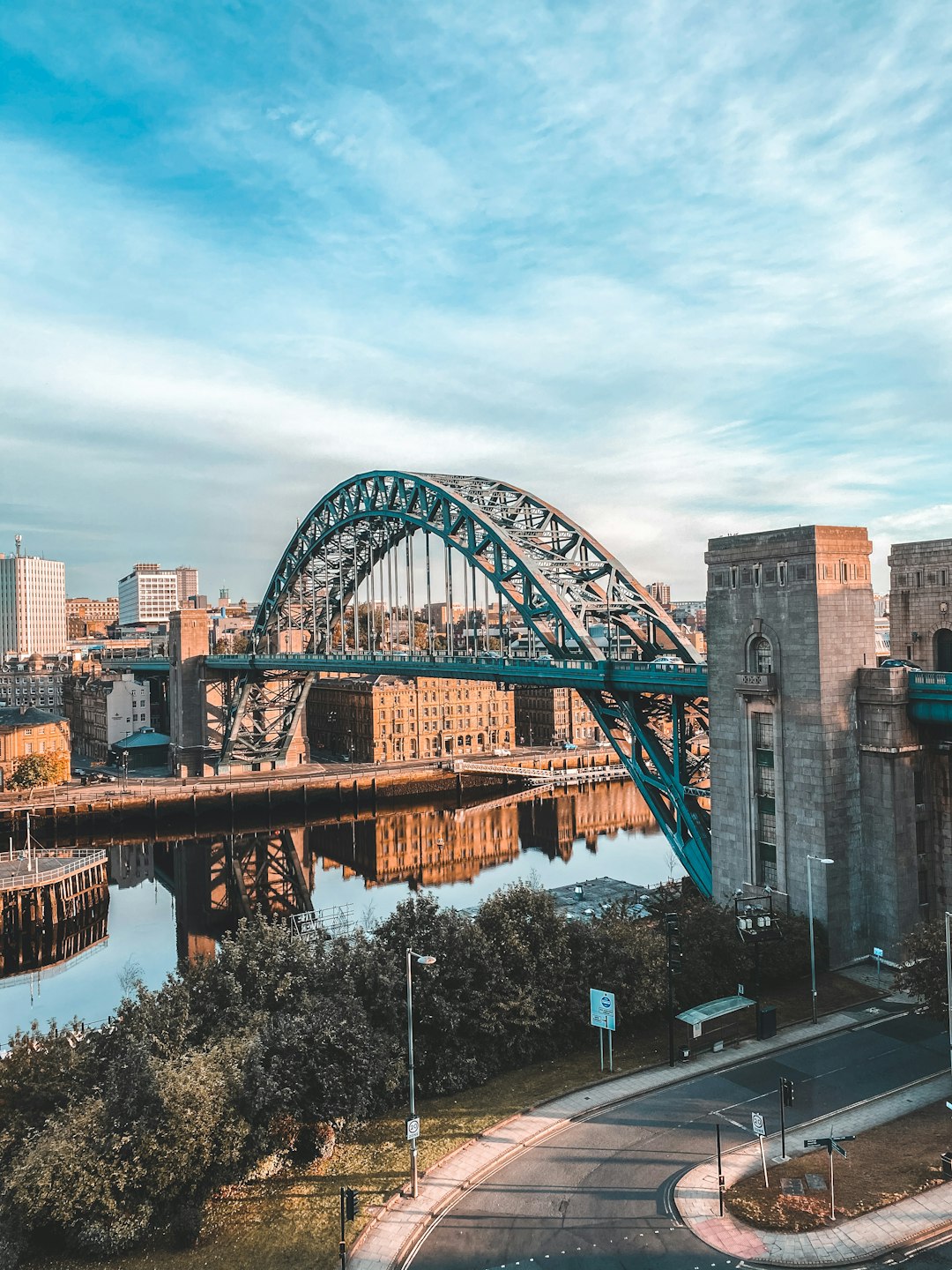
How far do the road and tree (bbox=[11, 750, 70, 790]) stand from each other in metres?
69.6

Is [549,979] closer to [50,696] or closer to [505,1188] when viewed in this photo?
[505,1188]

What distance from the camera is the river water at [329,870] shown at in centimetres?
4347

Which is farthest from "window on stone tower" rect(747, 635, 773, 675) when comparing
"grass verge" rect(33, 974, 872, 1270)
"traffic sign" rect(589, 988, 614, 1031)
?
"traffic sign" rect(589, 988, 614, 1031)

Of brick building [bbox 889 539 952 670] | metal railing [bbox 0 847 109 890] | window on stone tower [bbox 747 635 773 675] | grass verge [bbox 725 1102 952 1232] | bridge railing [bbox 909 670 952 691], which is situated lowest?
metal railing [bbox 0 847 109 890]

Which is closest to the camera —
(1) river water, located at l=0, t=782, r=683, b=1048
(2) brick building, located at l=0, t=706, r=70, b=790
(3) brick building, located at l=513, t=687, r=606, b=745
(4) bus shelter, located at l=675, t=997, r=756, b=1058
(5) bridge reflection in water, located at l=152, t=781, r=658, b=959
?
(4) bus shelter, located at l=675, t=997, r=756, b=1058

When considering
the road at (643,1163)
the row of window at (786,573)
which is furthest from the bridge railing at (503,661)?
the road at (643,1163)

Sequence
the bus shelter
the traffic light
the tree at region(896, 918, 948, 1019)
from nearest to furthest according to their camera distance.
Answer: the tree at region(896, 918, 948, 1019) → the traffic light → the bus shelter

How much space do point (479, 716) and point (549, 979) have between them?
76143 mm

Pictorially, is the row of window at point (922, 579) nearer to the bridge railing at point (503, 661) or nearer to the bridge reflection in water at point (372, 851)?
the bridge railing at point (503, 661)

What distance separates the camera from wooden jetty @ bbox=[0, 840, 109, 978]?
155ft

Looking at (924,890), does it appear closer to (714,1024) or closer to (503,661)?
(714,1024)

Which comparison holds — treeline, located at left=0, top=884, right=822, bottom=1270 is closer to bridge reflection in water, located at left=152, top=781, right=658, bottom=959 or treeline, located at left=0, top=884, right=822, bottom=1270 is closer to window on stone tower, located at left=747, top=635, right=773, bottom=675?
window on stone tower, located at left=747, top=635, right=773, bottom=675

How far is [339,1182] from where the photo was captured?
19.3 metres

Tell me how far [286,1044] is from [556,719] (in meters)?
84.2
